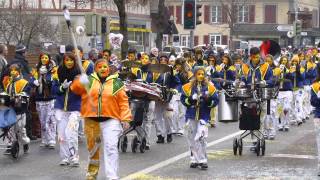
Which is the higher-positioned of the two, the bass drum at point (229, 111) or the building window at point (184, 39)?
the building window at point (184, 39)

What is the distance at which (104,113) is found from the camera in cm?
1009

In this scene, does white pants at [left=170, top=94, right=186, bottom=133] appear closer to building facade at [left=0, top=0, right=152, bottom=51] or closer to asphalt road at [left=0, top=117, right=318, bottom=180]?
asphalt road at [left=0, top=117, right=318, bottom=180]

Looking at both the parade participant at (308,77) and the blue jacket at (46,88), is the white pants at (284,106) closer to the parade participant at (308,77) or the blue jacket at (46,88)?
the parade participant at (308,77)

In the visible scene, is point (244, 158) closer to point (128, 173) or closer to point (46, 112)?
point (128, 173)

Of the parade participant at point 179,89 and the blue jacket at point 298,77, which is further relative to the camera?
the blue jacket at point 298,77

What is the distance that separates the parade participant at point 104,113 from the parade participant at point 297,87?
9497mm

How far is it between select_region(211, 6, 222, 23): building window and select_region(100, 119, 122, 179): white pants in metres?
69.1

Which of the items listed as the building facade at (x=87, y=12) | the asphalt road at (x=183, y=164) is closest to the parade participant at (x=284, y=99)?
the asphalt road at (x=183, y=164)

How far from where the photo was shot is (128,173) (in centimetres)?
1165

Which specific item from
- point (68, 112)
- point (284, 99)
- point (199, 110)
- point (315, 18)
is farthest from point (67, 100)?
point (315, 18)

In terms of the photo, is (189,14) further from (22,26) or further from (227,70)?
(22,26)

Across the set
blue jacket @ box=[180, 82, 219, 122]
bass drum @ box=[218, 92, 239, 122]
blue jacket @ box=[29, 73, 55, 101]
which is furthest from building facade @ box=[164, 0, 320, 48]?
blue jacket @ box=[180, 82, 219, 122]

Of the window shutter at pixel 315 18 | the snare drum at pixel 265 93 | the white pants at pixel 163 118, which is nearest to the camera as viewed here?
the snare drum at pixel 265 93

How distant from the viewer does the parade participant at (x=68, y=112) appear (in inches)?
482
